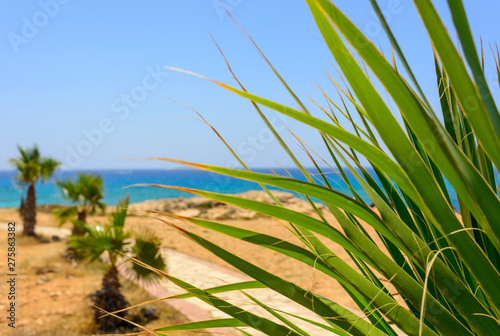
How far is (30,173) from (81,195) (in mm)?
4353

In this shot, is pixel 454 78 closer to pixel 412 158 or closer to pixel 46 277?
pixel 412 158

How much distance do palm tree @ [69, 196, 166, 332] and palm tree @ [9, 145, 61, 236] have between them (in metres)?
8.42

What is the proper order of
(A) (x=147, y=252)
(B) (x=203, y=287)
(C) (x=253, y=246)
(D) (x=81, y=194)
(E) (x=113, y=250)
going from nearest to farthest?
1. (E) (x=113, y=250)
2. (A) (x=147, y=252)
3. (B) (x=203, y=287)
4. (D) (x=81, y=194)
5. (C) (x=253, y=246)

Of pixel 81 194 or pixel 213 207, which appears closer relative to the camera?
pixel 81 194

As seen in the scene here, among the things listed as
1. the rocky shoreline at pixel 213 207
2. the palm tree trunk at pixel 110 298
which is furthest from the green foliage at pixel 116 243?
the rocky shoreline at pixel 213 207

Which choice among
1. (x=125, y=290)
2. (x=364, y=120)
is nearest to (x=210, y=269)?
(x=125, y=290)

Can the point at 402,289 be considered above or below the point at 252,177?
below

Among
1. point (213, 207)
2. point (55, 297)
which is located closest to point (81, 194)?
point (55, 297)

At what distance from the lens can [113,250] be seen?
217 inches

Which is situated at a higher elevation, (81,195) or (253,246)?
(81,195)

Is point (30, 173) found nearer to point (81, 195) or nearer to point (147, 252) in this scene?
point (81, 195)

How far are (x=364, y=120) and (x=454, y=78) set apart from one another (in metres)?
0.77

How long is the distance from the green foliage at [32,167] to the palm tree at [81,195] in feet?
11.6

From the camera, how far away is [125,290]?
311 inches
